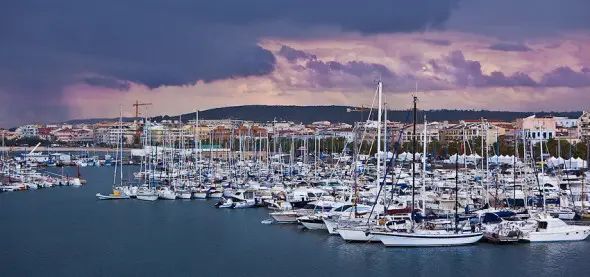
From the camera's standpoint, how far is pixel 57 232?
28.9 meters

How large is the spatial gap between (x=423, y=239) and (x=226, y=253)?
20.2 ft

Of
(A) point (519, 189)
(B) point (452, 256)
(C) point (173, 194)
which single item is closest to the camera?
(B) point (452, 256)

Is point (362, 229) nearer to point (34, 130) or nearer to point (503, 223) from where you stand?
point (503, 223)

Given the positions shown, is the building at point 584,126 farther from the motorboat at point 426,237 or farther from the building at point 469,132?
the motorboat at point 426,237

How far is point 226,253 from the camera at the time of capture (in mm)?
24219

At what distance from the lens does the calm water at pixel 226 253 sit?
69.6 feet

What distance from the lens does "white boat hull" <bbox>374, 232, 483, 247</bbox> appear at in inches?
883

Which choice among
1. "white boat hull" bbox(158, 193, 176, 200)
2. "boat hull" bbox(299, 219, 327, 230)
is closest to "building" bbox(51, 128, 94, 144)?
"white boat hull" bbox(158, 193, 176, 200)

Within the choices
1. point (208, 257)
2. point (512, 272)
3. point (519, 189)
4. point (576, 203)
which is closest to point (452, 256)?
point (512, 272)

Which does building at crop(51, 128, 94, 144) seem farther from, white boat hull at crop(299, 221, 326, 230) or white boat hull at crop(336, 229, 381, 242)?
white boat hull at crop(336, 229, 381, 242)

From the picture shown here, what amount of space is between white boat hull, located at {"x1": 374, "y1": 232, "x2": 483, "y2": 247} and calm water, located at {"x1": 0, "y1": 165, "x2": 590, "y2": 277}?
0.22 metres

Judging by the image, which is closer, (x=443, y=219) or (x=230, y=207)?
(x=443, y=219)

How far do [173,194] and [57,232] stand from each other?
9916 millimetres

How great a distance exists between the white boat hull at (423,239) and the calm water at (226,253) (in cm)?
22
